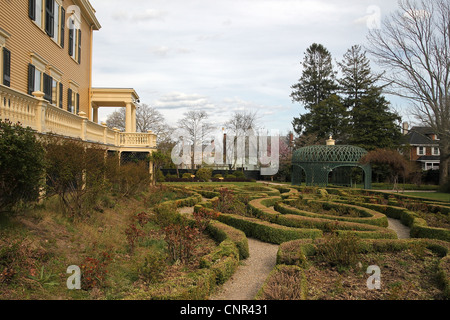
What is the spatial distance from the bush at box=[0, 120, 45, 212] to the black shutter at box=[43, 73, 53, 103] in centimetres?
736

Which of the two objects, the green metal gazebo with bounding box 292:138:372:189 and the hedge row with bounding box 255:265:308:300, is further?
the green metal gazebo with bounding box 292:138:372:189

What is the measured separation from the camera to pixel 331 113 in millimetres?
39188

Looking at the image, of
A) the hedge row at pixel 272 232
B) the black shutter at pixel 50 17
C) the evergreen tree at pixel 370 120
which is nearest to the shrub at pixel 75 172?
the hedge row at pixel 272 232

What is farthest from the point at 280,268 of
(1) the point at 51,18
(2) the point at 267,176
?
(2) the point at 267,176

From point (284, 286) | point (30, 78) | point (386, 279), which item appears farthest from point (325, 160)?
point (284, 286)

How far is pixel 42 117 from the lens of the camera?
324 inches

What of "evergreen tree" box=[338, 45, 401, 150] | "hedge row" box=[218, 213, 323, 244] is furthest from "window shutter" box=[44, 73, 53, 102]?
"evergreen tree" box=[338, 45, 401, 150]

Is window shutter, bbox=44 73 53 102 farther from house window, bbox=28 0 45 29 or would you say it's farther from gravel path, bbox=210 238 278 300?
gravel path, bbox=210 238 278 300

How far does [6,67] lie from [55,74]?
3980 millimetres

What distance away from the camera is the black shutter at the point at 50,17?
12391 millimetres

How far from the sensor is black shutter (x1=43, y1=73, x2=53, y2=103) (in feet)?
40.7

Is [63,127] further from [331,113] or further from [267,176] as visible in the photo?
[331,113]

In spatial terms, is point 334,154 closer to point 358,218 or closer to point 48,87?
point 358,218

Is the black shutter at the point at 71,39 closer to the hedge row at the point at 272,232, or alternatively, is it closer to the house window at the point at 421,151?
the hedge row at the point at 272,232
